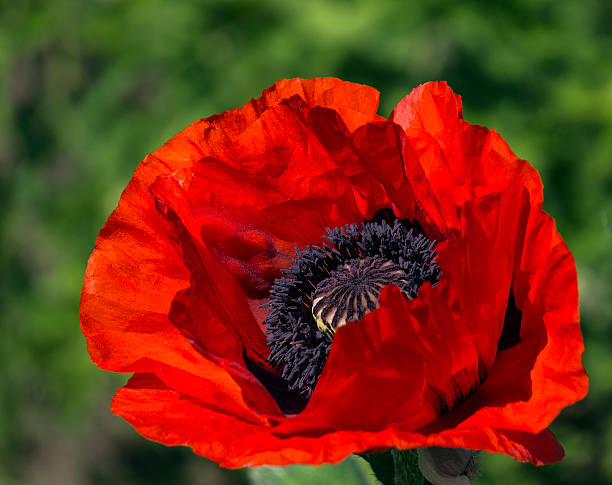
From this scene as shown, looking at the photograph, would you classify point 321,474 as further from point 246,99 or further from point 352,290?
point 246,99

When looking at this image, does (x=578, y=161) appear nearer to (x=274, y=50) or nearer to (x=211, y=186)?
(x=274, y=50)

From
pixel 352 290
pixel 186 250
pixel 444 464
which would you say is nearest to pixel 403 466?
pixel 444 464

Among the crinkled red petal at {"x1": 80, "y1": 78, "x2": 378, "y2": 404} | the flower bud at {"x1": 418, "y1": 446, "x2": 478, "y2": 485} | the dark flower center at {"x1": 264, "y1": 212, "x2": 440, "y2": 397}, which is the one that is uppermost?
the crinkled red petal at {"x1": 80, "y1": 78, "x2": 378, "y2": 404}

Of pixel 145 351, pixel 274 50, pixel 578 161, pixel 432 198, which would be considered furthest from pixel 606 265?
pixel 145 351

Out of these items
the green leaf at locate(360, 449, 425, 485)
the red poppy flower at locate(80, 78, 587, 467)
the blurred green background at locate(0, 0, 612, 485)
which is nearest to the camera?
the red poppy flower at locate(80, 78, 587, 467)

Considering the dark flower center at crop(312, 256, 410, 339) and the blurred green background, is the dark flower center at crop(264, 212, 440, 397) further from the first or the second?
the blurred green background

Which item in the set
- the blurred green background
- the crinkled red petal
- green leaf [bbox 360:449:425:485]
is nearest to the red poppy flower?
the crinkled red petal
